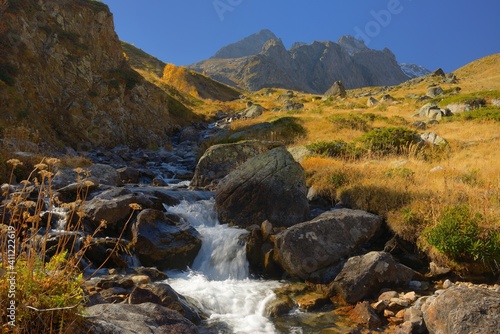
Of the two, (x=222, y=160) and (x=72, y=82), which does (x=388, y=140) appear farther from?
(x=72, y=82)

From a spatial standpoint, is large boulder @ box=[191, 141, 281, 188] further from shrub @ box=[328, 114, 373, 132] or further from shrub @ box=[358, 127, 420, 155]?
shrub @ box=[328, 114, 373, 132]

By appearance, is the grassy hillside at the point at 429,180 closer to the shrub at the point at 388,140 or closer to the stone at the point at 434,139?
the shrub at the point at 388,140

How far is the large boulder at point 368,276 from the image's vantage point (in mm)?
7531

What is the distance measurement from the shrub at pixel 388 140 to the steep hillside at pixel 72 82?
641 inches

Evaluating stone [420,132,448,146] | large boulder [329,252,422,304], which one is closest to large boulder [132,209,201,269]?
large boulder [329,252,422,304]

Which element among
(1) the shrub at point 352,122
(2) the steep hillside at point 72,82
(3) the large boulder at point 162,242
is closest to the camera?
(3) the large boulder at point 162,242

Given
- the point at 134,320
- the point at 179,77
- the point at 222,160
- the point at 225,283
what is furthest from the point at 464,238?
the point at 179,77

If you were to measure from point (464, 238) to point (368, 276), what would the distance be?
2.25 meters

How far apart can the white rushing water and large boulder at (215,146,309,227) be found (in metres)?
0.67

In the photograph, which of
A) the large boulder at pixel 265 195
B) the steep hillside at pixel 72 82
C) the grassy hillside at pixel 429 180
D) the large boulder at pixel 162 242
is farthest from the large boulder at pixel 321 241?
the steep hillside at pixel 72 82

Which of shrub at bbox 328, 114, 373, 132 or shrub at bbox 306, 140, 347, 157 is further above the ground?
shrub at bbox 328, 114, 373, 132

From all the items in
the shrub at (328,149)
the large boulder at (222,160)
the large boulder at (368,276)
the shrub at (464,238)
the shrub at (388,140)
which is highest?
the shrub at (388,140)

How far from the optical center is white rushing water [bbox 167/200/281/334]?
23.2 feet

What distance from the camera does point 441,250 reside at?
808 cm
